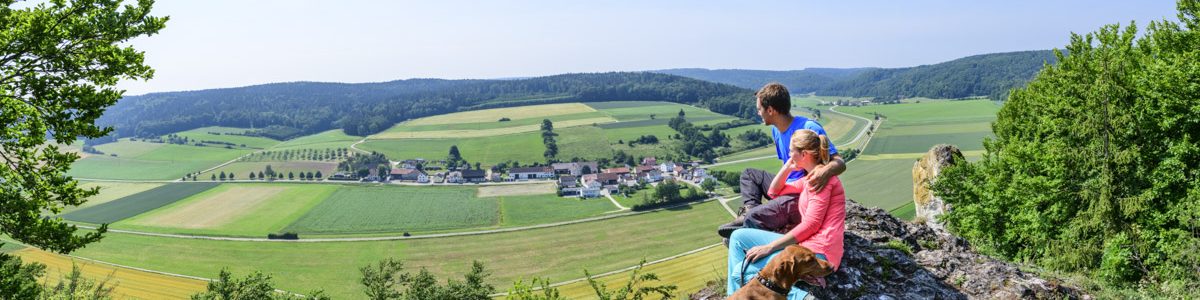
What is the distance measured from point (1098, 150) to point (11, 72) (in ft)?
71.1

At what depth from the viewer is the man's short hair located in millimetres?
6391

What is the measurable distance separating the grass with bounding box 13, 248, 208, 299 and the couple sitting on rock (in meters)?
42.3

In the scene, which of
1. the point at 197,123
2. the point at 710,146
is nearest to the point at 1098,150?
the point at 710,146

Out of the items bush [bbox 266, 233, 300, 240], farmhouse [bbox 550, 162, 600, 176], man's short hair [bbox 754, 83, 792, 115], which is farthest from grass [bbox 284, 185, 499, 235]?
man's short hair [bbox 754, 83, 792, 115]

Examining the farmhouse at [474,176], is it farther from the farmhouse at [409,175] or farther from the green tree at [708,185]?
the green tree at [708,185]

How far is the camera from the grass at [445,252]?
45.3 meters

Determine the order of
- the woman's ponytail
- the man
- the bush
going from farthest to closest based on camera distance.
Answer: the bush
the man
the woman's ponytail

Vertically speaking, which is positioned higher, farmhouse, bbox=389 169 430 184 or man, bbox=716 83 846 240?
man, bbox=716 83 846 240

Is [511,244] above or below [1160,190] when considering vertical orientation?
below

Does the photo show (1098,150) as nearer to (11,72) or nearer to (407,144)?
(11,72)

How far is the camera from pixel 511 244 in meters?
54.3

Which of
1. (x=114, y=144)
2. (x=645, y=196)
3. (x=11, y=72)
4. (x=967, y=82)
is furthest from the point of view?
(x=967, y=82)

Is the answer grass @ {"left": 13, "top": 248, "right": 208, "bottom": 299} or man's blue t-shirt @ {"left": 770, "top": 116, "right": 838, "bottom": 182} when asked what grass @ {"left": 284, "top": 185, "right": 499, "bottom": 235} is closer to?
grass @ {"left": 13, "top": 248, "right": 208, "bottom": 299}

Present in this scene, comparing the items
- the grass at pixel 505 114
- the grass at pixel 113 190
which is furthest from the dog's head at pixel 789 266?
the grass at pixel 505 114
